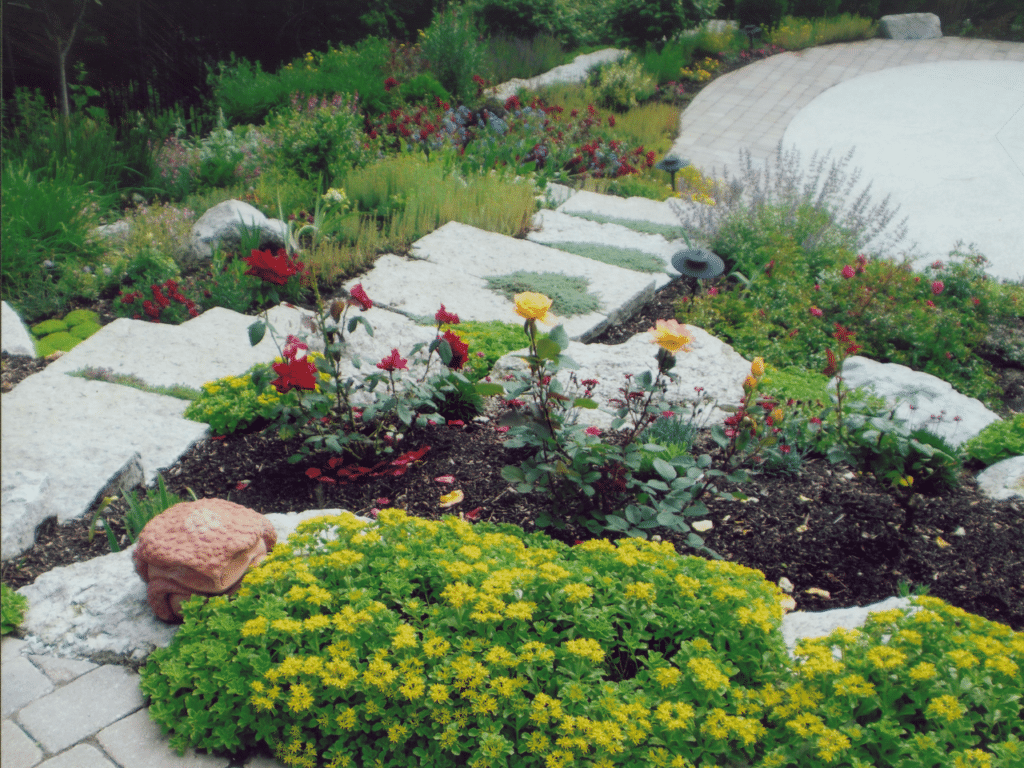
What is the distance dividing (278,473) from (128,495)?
57 centimetres

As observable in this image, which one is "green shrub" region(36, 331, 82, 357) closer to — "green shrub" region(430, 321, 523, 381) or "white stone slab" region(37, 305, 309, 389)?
"white stone slab" region(37, 305, 309, 389)

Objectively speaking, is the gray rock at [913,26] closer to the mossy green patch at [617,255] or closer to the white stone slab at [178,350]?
the mossy green patch at [617,255]

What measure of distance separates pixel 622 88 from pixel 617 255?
5273mm

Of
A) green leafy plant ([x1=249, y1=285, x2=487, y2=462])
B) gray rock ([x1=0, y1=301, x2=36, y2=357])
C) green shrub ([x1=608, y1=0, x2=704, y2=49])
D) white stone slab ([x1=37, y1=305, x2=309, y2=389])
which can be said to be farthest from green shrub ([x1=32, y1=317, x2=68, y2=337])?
green shrub ([x1=608, y1=0, x2=704, y2=49])

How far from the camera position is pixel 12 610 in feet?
7.97

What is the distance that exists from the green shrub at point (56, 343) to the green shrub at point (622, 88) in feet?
24.9

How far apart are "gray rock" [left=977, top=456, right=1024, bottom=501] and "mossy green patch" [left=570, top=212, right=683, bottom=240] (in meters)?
3.29

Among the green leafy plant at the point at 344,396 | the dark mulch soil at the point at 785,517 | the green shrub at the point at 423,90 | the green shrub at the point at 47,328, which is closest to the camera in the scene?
the dark mulch soil at the point at 785,517

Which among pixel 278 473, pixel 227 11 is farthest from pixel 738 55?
pixel 278 473

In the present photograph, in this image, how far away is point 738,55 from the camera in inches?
484

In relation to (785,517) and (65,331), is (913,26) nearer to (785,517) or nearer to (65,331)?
(785,517)

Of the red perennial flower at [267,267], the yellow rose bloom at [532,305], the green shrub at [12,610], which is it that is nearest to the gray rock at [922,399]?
the yellow rose bloom at [532,305]

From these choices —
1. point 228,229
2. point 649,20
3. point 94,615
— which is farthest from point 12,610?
point 649,20

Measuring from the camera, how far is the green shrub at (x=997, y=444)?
11.7ft
